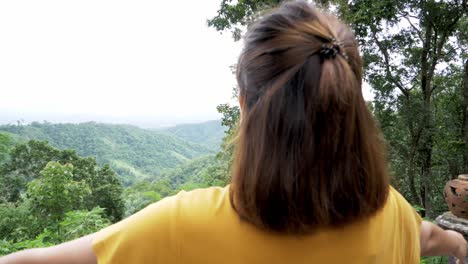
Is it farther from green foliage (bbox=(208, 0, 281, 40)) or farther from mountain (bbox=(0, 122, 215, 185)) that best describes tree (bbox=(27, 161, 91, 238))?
mountain (bbox=(0, 122, 215, 185))

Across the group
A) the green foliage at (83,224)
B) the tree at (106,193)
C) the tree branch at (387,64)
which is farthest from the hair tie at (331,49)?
the tree at (106,193)

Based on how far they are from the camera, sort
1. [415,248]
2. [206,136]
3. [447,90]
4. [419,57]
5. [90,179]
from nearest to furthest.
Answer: [415,248]
[419,57]
[447,90]
[90,179]
[206,136]

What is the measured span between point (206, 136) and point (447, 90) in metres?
34.1

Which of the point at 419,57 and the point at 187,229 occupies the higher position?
the point at 419,57

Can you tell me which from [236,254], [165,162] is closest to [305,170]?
[236,254]

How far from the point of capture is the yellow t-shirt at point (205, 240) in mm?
598

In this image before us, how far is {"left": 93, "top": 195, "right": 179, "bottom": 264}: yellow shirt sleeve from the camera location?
599 millimetres

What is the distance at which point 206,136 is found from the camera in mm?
40844

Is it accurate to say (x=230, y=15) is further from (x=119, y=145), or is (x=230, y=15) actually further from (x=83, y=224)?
(x=119, y=145)

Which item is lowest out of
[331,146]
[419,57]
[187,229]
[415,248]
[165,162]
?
[165,162]

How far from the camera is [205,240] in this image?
596 mm

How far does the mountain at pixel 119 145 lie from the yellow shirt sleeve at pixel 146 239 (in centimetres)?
2524

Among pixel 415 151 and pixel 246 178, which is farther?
pixel 415 151

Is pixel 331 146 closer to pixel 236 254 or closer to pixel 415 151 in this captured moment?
pixel 236 254
